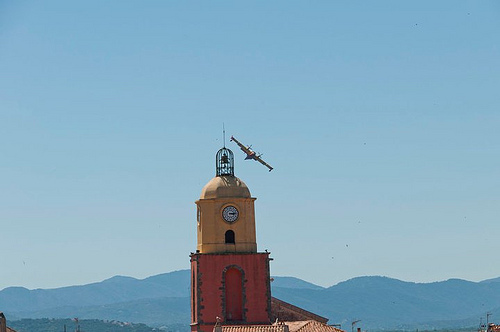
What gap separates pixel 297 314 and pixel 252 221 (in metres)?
7.60

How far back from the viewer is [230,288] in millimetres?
83500

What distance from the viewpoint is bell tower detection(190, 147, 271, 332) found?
82.9m

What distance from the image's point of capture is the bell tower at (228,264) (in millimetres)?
82938

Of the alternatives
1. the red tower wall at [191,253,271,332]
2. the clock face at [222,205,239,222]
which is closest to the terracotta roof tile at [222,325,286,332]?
the red tower wall at [191,253,271,332]

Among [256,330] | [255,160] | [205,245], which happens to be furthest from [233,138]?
[256,330]

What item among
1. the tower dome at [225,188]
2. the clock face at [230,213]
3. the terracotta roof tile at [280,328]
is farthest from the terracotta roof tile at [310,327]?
the tower dome at [225,188]

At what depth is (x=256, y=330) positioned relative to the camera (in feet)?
252

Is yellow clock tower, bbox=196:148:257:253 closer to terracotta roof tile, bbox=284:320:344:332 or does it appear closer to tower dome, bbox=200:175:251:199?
tower dome, bbox=200:175:251:199

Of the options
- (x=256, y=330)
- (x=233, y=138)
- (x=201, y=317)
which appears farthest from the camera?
(x=233, y=138)

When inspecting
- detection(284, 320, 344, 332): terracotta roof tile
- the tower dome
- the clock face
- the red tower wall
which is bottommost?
detection(284, 320, 344, 332): terracotta roof tile

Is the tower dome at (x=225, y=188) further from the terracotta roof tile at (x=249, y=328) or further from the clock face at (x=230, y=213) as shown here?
the terracotta roof tile at (x=249, y=328)

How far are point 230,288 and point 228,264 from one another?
1562 mm

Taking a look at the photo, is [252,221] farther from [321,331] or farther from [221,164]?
[321,331]

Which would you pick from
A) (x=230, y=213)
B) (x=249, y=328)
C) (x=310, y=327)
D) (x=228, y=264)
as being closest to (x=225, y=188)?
(x=230, y=213)
